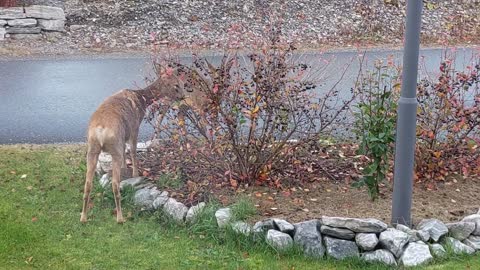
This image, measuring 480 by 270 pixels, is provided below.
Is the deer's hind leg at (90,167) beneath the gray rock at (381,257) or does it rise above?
→ above

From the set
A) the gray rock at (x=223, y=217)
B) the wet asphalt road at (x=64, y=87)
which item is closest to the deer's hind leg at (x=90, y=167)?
the gray rock at (x=223, y=217)

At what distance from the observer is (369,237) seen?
239 inches

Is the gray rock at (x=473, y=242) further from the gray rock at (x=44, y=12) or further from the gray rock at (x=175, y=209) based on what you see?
the gray rock at (x=44, y=12)

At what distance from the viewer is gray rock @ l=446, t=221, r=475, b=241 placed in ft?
20.7

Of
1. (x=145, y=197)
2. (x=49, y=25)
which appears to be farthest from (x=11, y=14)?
(x=145, y=197)

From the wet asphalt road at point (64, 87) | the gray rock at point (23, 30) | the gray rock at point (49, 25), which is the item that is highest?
the gray rock at point (49, 25)

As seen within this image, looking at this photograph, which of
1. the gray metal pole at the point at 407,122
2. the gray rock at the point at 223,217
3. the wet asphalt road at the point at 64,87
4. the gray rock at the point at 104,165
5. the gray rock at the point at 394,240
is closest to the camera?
the gray metal pole at the point at 407,122

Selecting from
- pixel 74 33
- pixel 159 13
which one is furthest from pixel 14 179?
pixel 159 13

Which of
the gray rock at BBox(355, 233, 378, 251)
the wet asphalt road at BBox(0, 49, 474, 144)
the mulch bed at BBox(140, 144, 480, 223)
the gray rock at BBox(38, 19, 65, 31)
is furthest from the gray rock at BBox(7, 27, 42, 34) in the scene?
the gray rock at BBox(355, 233, 378, 251)

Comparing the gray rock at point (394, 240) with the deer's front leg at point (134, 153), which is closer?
the gray rock at point (394, 240)

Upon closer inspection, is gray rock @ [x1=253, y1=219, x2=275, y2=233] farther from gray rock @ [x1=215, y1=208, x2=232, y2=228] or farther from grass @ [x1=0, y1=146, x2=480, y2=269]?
gray rock @ [x1=215, y1=208, x2=232, y2=228]

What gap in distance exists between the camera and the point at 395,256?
20.0ft

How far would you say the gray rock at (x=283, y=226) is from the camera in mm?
6215

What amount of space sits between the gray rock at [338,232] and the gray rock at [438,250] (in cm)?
69
